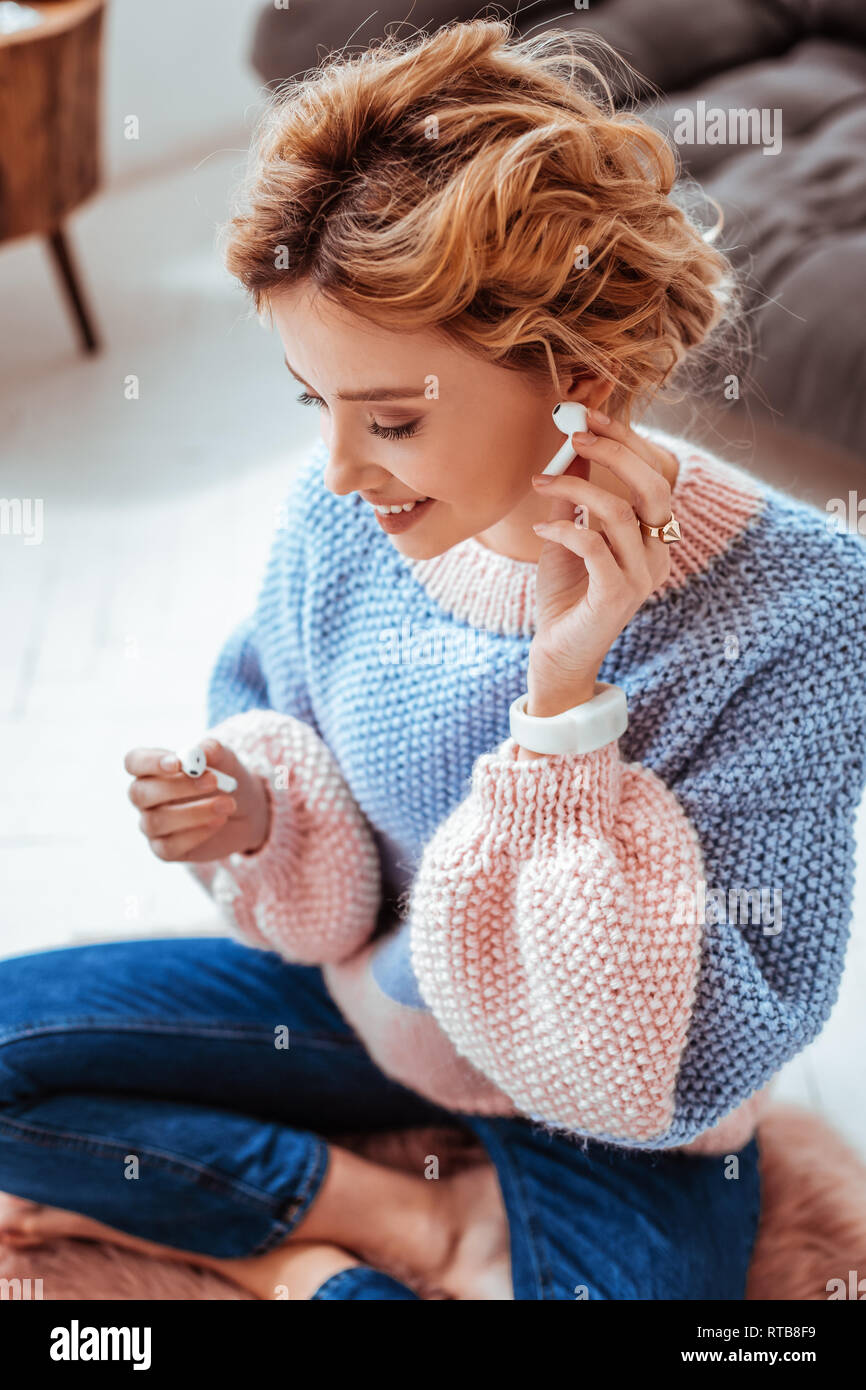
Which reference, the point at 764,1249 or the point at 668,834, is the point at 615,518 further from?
the point at 764,1249

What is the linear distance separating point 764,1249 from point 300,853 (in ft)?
1.66

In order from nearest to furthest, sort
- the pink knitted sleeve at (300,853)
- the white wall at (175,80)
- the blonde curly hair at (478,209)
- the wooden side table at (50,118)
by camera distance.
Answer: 1. the blonde curly hair at (478,209)
2. the pink knitted sleeve at (300,853)
3. the wooden side table at (50,118)
4. the white wall at (175,80)

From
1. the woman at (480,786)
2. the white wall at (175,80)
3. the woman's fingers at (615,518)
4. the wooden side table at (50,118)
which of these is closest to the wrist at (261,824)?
the woman at (480,786)

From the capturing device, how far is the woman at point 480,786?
705mm

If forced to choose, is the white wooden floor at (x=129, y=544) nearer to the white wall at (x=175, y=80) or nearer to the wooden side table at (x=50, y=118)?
the white wall at (x=175, y=80)

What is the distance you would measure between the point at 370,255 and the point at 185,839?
418 millimetres

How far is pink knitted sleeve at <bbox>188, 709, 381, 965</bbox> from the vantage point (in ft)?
3.23

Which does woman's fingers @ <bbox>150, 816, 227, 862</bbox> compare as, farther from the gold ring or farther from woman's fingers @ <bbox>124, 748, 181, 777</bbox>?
the gold ring

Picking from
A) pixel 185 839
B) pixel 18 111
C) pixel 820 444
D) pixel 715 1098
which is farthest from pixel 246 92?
pixel 715 1098

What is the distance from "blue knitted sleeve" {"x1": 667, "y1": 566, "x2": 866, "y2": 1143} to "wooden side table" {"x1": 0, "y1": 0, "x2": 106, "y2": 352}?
1.69 m

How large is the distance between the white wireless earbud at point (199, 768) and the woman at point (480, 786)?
1cm

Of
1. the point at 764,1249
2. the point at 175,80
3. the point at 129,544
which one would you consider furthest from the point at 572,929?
the point at 175,80

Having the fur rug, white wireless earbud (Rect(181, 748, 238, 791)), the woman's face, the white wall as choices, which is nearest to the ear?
the woman's face
